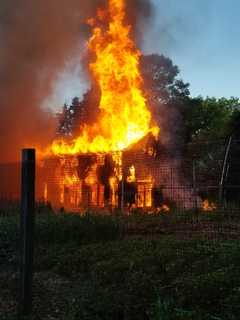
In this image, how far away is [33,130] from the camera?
25.1 m

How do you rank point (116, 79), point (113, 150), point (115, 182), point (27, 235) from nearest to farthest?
1. point (27, 235)
2. point (115, 182)
3. point (113, 150)
4. point (116, 79)

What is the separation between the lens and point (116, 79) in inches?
841

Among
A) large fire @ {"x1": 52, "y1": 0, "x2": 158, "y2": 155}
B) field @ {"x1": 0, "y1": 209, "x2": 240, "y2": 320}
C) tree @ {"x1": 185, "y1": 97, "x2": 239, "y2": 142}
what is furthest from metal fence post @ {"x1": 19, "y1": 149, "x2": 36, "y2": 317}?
tree @ {"x1": 185, "y1": 97, "x2": 239, "y2": 142}

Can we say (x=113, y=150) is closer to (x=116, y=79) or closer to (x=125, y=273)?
(x=116, y=79)

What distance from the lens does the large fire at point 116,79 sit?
2122 centimetres

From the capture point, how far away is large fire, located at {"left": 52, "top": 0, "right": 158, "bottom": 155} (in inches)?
835

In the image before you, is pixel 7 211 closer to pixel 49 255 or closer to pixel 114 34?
pixel 49 255

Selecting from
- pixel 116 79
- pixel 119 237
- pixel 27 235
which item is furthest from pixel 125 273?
pixel 116 79

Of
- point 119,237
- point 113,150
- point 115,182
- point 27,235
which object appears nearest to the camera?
point 27,235

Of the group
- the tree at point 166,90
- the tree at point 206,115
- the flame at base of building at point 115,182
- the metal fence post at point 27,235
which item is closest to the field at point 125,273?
the metal fence post at point 27,235

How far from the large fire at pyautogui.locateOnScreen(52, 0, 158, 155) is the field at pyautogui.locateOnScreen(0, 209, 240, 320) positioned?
1124 cm

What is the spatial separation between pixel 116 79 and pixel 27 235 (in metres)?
16.6

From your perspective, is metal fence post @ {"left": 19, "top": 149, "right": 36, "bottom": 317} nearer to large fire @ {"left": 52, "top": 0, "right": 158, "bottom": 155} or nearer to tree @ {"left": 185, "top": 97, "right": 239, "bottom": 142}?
large fire @ {"left": 52, "top": 0, "right": 158, "bottom": 155}

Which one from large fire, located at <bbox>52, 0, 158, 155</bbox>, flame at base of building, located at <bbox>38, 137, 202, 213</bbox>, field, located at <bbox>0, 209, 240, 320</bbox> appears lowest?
field, located at <bbox>0, 209, 240, 320</bbox>
